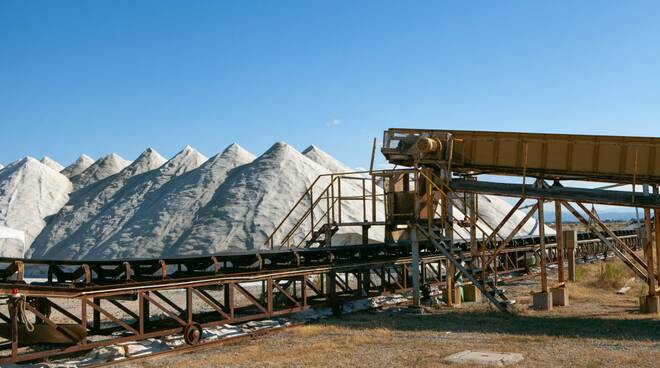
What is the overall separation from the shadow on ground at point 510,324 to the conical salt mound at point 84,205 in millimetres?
36107

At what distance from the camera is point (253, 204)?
37562 mm

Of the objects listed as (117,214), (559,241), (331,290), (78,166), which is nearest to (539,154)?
(559,241)

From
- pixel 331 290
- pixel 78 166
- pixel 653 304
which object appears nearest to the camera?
pixel 653 304

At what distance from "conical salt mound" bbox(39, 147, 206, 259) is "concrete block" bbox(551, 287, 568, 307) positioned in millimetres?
26091

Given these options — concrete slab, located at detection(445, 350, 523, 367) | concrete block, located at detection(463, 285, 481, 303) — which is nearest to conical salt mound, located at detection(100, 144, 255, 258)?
concrete block, located at detection(463, 285, 481, 303)

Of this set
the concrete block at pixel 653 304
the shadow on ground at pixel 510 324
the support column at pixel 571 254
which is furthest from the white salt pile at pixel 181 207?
the concrete block at pixel 653 304

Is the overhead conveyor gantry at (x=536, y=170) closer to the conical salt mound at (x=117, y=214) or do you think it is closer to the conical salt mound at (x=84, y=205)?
the conical salt mound at (x=117, y=214)

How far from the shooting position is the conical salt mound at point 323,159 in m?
51.7

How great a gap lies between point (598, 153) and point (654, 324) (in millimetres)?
4578

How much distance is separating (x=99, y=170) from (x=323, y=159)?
26.5m

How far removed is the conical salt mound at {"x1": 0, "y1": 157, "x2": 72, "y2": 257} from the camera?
172ft

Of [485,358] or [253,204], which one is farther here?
[253,204]

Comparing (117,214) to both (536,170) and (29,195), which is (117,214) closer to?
(29,195)

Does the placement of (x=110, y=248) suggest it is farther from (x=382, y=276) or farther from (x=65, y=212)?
(x=382, y=276)
